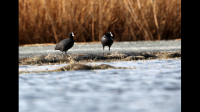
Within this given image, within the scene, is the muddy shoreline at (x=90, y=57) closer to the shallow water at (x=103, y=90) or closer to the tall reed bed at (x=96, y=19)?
A: the shallow water at (x=103, y=90)

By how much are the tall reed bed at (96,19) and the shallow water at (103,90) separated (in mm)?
4885

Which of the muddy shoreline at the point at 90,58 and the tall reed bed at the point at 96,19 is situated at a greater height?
the tall reed bed at the point at 96,19

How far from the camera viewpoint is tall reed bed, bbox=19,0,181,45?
11664mm

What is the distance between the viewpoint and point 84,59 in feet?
28.6

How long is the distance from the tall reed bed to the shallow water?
4.88 meters

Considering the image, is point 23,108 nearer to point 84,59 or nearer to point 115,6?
point 84,59

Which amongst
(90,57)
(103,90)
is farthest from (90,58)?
(103,90)

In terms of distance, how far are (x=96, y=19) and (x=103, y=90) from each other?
715cm

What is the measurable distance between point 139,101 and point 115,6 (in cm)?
832

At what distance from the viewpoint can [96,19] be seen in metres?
12.0

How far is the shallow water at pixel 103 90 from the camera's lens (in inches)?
161

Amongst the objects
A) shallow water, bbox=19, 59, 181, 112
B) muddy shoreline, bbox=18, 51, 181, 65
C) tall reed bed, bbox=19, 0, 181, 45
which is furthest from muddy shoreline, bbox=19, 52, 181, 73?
tall reed bed, bbox=19, 0, 181, 45

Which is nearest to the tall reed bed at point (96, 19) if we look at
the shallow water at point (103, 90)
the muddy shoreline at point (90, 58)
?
the muddy shoreline at point (90, 58)

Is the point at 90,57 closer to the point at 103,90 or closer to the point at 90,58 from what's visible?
the point at 90,58
